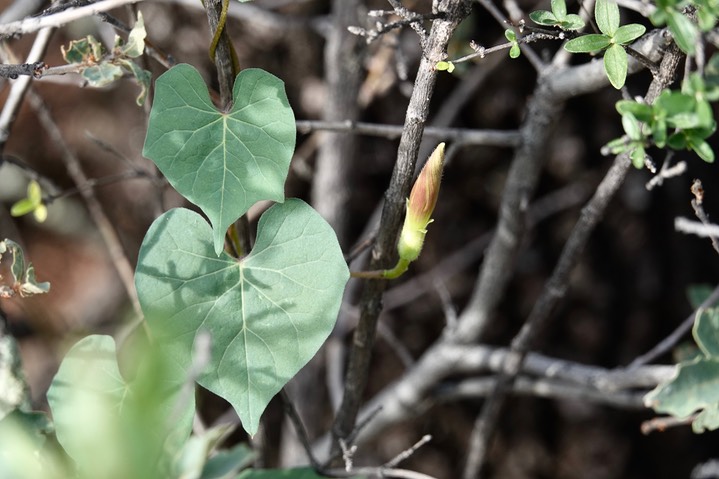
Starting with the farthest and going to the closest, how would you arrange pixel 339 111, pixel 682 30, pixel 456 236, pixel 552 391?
1. pixel 456 236
2. pixel 339 111
3. pixel 552 391
4. pixel 682 30

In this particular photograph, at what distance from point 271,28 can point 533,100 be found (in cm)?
77

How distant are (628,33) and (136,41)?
0.47m

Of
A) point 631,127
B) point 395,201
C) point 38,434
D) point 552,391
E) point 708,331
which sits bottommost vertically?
point 552,391

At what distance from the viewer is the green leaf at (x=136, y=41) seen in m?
0.68

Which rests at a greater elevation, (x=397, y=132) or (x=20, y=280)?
(x=397, y=132)

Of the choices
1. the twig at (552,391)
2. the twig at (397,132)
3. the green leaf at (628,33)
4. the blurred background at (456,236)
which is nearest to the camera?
the green leaf at (628,33)

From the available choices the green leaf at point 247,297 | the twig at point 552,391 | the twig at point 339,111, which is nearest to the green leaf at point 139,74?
the green leaf at point 247,297

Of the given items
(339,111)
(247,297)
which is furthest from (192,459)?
(339,111)

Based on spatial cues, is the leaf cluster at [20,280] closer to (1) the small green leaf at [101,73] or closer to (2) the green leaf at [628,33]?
(1) the small green leaf at [101,73]

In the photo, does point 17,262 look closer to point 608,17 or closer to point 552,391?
point 608,17

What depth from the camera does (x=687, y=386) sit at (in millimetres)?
737

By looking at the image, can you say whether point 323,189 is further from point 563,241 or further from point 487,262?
point 563,241

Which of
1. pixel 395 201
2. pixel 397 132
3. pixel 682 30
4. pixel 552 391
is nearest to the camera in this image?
pixel 682 30

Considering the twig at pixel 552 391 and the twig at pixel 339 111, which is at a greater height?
the twig at pixel 339 111
